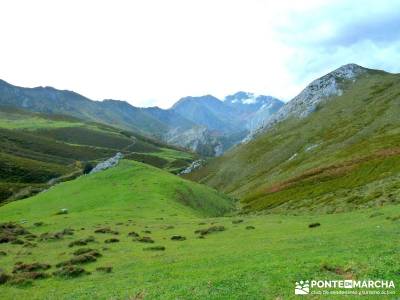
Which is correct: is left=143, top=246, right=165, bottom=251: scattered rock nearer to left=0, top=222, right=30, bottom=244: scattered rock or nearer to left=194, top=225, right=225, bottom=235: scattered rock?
left=194, top=225, right=225, bottom=235: scattered rock

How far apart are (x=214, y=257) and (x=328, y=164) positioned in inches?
3187

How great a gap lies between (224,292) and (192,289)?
7.95 ft

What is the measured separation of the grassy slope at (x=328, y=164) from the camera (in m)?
78.1

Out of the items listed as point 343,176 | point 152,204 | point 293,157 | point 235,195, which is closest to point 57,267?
point 152,204

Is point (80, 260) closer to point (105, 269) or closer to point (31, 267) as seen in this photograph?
point (31, 267)

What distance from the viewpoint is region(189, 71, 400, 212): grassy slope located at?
7806 centimetres

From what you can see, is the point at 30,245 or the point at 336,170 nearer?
the point at 30,245

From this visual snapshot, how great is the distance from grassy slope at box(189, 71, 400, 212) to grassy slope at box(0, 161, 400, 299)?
22152 mm


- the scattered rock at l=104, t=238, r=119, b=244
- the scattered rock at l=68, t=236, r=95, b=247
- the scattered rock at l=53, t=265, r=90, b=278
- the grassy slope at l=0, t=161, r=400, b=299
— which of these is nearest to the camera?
the grassy slope at l=0, t=161, r=400, b=299

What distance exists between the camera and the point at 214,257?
35.9 metres

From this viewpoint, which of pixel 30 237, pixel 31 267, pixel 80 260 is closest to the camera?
pixel 31 267

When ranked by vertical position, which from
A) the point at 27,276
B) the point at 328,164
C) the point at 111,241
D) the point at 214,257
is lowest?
the point at 27,276

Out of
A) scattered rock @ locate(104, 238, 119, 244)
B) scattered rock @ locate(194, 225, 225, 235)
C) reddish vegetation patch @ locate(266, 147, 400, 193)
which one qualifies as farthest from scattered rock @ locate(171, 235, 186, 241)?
reddish vegetation patch @ locate(266, 147, 400, 193)

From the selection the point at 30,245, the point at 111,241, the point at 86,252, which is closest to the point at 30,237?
the point at 30,245
